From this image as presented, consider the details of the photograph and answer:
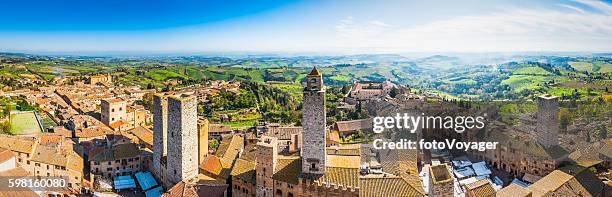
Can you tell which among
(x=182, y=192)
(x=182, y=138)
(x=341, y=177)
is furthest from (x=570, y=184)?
(x=182, y=138)

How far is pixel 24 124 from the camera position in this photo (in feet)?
121

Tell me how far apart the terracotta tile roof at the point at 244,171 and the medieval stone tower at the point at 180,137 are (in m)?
2.39

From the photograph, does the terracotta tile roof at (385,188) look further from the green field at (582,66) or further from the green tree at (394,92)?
the green field at (582,66)

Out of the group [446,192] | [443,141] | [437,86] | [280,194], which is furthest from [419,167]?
[437,86]

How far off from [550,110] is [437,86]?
5099cm

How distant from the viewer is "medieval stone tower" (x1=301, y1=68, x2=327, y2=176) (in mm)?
16781

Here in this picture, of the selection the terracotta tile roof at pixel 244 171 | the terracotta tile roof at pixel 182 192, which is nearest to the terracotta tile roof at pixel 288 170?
the terracotta tile roof at pixel 244 171

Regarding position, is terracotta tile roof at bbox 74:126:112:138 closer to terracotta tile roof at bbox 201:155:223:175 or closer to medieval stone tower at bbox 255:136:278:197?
terracotta tile roof at bbox 201:155:223:175

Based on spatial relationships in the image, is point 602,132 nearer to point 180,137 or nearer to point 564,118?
point 564,118

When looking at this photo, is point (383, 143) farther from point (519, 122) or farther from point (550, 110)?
point (519, 122)

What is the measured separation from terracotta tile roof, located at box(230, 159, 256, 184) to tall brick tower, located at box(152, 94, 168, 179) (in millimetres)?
4557

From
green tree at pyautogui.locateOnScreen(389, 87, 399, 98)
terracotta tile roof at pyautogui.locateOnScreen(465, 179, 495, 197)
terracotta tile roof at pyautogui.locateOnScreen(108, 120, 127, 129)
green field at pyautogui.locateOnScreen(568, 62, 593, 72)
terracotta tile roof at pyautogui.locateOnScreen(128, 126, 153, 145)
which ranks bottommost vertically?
terracotta tile roof at pyautogui.locateOnScreen(108, 120, 127, 129)

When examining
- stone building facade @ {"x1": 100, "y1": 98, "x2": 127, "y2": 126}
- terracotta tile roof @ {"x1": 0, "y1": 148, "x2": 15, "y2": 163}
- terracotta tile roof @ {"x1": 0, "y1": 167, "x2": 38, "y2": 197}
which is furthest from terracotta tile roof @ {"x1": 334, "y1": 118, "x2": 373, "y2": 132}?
terracotta tile roof @ {"x1": 0, "y1": 148, "x2": 15, "y2": 163}

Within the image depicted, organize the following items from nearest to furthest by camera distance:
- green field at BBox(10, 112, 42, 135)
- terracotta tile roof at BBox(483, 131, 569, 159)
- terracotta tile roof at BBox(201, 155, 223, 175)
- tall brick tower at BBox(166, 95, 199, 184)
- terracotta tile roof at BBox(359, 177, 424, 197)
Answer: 1. terracotta tile roof at BBox(359, 177, 424, 197)
2. tall brick tower at BBox(166, 95, 199, 184)
3. terracotta tile roof at BBox(201, 155, 223, 175)
4. terracotta tile roof at BBox(483, 131, 569, 159)
5. green field at BBox(10, 112, 42, 135)
